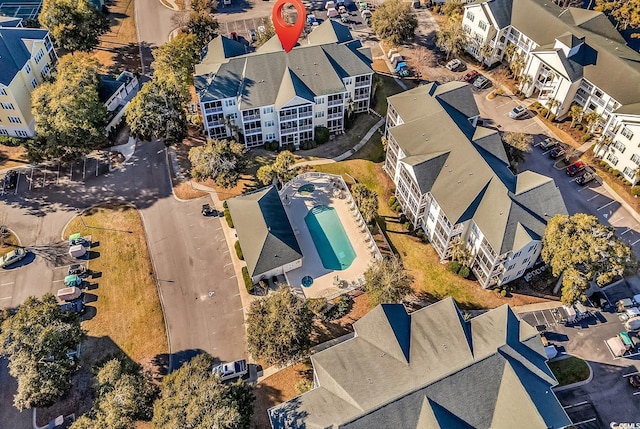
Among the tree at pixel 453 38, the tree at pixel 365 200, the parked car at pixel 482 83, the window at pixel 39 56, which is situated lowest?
the tree at pixel 365 200

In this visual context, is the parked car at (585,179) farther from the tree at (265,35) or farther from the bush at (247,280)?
the tree at (265,35)

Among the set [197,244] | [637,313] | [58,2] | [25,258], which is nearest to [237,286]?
[197,244]

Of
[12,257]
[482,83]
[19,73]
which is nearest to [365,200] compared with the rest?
[482,83]

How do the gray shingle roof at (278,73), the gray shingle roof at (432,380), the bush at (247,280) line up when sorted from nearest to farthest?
1. the gray shingle roof at (432,380)
2. the bush at (247,280)
3. the gray shingle roof at (278,73)

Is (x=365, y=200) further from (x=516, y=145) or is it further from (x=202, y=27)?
(x=202, y=27)

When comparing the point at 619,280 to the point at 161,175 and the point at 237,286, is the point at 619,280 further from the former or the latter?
the point at 161,175

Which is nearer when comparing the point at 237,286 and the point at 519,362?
the point at 519,362

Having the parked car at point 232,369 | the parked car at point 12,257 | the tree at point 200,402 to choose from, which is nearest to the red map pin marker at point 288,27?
the parked car at point 12,257
